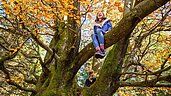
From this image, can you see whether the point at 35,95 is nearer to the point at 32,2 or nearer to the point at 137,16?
the point at 32,2

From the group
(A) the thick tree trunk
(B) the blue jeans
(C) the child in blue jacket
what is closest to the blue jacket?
(C) the child in blue jacket

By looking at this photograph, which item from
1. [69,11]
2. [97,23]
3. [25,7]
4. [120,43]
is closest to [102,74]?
[120,43]

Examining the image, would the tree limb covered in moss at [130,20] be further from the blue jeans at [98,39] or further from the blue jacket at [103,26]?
the blue jacket at [103,26]

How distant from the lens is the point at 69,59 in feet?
18.5

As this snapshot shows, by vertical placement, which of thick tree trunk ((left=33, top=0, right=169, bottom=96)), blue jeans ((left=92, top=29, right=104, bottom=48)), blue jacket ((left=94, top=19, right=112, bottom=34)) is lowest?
thick tree trunk ((left=33, top=0, right=169, bottom=96))

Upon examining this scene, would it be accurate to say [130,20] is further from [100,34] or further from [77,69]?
[77,69]

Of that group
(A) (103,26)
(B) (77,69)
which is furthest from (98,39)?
(B) (77,69)

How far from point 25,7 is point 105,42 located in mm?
2564

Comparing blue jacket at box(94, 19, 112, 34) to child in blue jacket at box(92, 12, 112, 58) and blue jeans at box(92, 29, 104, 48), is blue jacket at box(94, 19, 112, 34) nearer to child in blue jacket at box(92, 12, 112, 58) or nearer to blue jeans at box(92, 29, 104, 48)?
child in blue jacket at box(92, 12, 112, 58)

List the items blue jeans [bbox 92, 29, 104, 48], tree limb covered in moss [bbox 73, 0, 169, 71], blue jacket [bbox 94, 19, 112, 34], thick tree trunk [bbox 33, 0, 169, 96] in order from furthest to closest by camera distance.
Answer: thick tree trunk [bbox 33, 0, 169, 96] < blue jacket [bbox 94, 19, 112, 34] < blue jeans [bbox 92, 29, 104, 48] < tree limb covered in moss [bbox 73, 0, 169, 71]

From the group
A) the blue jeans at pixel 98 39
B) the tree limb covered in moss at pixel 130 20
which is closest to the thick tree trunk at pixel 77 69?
the blue jeans at pixel 98 39

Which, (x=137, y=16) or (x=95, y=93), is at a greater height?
(x=137, y=16)

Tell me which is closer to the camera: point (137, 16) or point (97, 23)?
point (137, 16)

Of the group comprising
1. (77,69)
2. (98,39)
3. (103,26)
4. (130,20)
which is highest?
(130,20)
